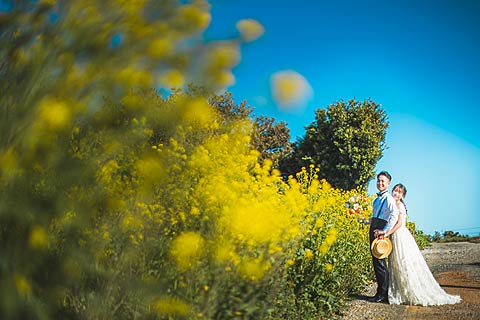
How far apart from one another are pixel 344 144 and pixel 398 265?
716 inches

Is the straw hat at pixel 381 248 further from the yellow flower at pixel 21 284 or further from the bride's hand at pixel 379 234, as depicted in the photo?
the yellow flower at pixel 21 284

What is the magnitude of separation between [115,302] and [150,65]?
113 cm

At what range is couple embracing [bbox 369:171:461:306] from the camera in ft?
19.1

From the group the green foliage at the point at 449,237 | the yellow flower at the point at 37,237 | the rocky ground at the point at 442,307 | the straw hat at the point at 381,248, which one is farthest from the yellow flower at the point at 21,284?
the green foliage at the point at 449,237

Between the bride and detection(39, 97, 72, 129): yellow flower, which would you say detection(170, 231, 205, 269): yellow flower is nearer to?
detection(39, 97, 72, 129): yellow flower

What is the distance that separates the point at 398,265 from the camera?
602 centimetres

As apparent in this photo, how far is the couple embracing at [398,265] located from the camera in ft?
19.1

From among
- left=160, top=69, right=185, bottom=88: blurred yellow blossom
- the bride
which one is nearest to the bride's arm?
the bride

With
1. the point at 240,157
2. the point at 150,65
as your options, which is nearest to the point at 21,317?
the point at 150,65

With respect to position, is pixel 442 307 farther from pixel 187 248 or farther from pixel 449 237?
pixel 449 237

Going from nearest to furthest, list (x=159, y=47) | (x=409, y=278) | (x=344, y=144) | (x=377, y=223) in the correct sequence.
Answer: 1. (x=159, y=47)
2. (x=409, y=278)
3. (x=377, y=223)
4. (x=344, y=144)

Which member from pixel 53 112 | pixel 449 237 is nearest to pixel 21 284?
pixel 53 112

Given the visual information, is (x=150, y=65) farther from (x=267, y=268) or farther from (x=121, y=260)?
(x=267, y=268)

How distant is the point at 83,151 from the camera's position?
1696 millimetres
